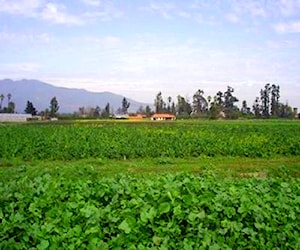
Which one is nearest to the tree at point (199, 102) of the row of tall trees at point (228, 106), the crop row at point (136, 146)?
the row of tall trees at point (228, 106)

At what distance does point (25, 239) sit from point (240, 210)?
197cm

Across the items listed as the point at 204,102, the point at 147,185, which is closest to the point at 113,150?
the point at 147,185

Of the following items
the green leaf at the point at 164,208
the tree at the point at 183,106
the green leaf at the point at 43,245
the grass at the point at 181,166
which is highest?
the tree at the point at 183,106

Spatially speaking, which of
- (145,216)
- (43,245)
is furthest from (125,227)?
(43,245)

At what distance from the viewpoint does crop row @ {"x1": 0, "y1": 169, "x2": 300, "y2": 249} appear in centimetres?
351

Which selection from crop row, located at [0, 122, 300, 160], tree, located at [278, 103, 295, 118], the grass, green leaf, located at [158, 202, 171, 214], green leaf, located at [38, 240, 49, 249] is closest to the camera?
green leaf, located at [38, 240, 49, 249]

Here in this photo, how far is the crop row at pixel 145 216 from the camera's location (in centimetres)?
351

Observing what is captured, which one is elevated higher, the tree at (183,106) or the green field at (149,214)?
the tree at (183,106)

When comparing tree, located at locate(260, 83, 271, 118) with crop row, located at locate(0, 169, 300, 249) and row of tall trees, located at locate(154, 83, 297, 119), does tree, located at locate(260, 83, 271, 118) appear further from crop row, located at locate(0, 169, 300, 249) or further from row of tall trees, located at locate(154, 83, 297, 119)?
crop row, located at locate(0, 169, 300, 249)

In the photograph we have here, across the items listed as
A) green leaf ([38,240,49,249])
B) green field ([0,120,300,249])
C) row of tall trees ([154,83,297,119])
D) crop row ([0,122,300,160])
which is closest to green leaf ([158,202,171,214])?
green field ([0,120,300,249])

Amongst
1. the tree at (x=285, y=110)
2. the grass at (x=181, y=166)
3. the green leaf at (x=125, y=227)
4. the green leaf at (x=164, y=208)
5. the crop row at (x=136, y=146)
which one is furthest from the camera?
the tree at (x=285, y=110)

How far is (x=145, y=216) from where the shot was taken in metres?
3.60

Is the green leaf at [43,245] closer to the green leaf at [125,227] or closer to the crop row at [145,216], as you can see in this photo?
the crop row at [145,216]

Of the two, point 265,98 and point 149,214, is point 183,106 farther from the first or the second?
point 149,214
